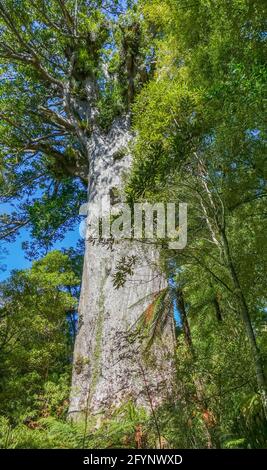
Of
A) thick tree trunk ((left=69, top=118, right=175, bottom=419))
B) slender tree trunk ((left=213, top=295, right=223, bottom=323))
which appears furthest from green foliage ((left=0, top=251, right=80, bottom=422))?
slender tree trunk ((left=213, top=295, right=223, bottom=323))

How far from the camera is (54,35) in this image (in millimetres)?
9211

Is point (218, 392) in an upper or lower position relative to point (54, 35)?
lower

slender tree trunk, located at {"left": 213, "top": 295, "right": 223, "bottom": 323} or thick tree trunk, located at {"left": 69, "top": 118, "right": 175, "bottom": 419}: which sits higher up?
slender tree trunk, located at {"left": 213, "top": 295, "right": 223, "bottom": 323}

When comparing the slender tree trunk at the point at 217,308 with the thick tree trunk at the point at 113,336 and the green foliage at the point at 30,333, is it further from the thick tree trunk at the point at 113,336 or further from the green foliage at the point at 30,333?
the green foliage at the point at 30,333

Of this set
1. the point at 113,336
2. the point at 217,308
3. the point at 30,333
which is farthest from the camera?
the point at 30,333

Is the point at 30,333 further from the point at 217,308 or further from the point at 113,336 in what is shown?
the point at 113,336

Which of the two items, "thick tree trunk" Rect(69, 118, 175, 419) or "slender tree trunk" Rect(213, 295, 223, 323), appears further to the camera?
"slender tree trunk" Rect(213, 295, 223, 323)

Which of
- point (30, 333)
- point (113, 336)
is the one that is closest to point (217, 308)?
point (113, 336)

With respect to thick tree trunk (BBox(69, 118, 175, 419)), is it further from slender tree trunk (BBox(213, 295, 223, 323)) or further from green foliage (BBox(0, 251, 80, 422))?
slender tree trunk (BBox(213, 295, 223, 323))

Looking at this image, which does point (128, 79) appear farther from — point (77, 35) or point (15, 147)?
point (15, 147)

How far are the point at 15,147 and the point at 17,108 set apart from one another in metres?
1.04

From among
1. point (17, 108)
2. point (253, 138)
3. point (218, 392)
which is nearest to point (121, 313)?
point (218, 392)

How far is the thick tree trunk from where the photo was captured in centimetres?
418

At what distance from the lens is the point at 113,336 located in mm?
4492
